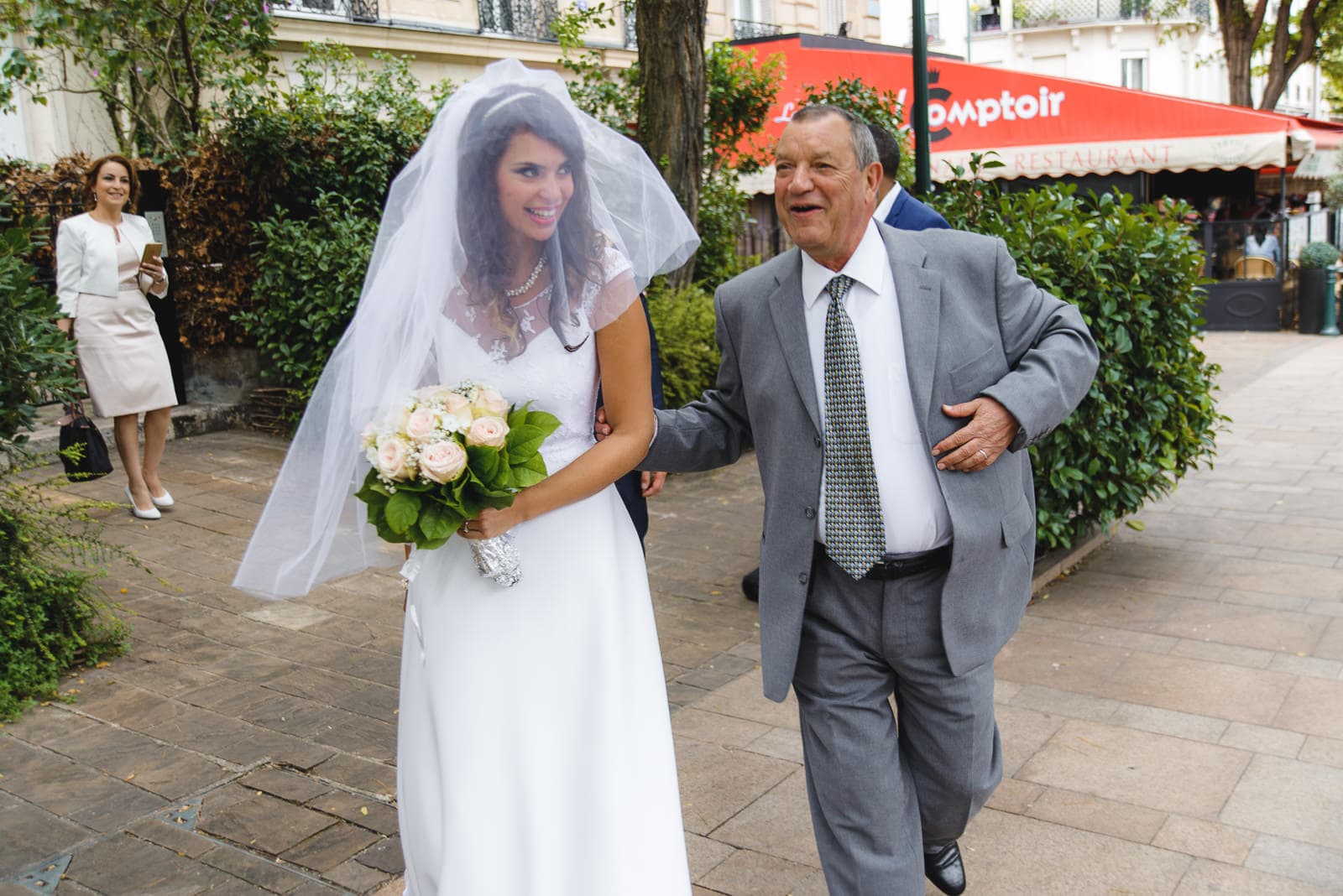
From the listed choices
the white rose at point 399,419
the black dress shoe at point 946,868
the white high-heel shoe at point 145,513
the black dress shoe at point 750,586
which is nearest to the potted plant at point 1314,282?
the black dress shoe at point 750,586

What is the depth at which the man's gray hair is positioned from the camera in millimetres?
2732

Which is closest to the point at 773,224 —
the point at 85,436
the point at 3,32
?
the point at 3,32

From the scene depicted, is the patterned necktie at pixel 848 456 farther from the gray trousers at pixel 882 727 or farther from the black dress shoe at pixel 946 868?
the black dress shoe at pixel 946 868

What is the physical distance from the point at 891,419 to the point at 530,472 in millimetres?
878

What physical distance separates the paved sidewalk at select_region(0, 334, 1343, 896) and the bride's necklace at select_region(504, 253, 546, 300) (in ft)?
5.77

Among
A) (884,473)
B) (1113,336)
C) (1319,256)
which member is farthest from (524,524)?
(1319,256)

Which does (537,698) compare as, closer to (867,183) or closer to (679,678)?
(867,183)

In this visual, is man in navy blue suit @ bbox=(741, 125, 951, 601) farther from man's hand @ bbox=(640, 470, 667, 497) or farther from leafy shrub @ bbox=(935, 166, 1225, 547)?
man's hand @ bbox=(640, 470, 667, 497)

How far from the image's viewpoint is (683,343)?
8.61m

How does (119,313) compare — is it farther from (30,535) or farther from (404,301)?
(404,301)

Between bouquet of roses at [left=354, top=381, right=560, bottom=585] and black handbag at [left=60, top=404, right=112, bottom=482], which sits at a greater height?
bouquet of roses at [left=354, top=381, right=560, bottom=585]

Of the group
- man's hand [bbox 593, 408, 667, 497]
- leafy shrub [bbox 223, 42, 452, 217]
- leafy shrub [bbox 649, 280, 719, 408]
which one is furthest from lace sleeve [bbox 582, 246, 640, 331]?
leafy shrub [bbox 223, 42, 452, 217]

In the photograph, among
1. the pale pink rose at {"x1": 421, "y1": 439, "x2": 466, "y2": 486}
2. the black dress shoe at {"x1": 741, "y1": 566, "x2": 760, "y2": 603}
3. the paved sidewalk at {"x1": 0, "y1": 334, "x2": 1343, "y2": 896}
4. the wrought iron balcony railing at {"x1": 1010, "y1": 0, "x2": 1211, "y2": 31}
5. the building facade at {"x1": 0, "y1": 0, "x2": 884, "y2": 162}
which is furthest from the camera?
the wrought iron balcony railing at {"x1": 1010, "y1": 0, "x2": 1211, "y2": 31}

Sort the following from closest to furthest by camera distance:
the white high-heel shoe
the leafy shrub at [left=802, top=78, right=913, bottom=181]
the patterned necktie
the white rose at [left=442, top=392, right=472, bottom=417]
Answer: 1. the white rose at [left=442, top=392, right=472, bottom=417]
2. the patterned necktie
3. the white high-heel shoe
4. the leafy shrub at [left=802, top=78, right=913, bottom=181]
